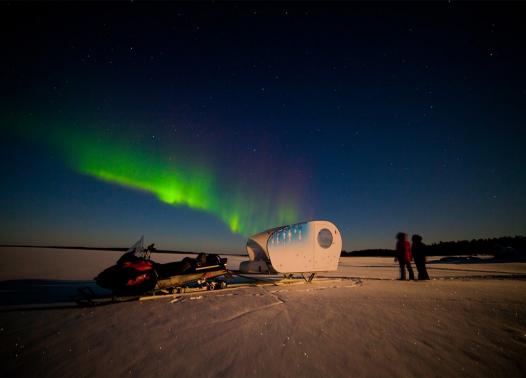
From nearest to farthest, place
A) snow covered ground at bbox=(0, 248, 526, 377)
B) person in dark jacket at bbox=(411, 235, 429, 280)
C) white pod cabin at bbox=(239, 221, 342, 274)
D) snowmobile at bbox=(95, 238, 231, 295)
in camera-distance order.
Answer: snow covered ground at bbox=(0, 248, 526, 377) → snowmobile at bbox=(95, 238, 231, 295) → white pod cabin at bbox=(239, 221, 342, 274) → person in dark jacket at bbox=(411, 235, 429, 280)

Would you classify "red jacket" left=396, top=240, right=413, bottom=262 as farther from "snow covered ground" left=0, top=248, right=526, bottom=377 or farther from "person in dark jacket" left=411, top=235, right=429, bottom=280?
"snow covered ground" left=0, top=248, right=526, bottom=377

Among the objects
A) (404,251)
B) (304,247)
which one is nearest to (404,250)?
(404,251)

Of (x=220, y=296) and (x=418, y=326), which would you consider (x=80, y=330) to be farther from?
(x=418, y=326)

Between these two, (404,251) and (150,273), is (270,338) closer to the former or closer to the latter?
(150,273)

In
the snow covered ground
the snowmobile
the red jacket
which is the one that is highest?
the red jacket

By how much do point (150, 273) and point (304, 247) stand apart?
5501 millimetres

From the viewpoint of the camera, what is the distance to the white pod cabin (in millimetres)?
9195

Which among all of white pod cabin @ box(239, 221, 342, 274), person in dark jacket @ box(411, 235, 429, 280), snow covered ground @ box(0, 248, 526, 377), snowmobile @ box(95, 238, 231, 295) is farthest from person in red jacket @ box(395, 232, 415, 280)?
snowmobile @ box(95, 238, 231, 295)

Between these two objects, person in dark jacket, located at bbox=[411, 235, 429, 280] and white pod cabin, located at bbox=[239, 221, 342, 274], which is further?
person in dark jacket, located at bbox=[411, 235, 429, 280]

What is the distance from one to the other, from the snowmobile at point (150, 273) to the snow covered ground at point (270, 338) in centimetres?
54

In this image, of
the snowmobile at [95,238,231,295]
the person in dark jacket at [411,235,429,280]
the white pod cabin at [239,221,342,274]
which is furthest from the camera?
the person in dark jacket at [411,235,429,280]

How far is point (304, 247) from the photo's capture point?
945cm

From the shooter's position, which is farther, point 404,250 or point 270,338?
point 404,250

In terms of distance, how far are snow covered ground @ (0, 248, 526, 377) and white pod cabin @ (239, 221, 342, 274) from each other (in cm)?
260
